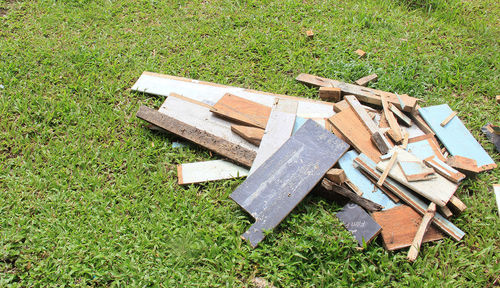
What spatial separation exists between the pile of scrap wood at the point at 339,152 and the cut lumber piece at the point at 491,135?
27 centimetres

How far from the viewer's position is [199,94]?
14.5 feet

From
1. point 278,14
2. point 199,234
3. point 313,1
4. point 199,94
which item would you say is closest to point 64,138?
point 199,94

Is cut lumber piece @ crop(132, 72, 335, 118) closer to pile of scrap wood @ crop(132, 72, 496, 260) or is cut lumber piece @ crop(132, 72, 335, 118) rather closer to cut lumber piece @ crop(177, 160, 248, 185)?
pile of scrap wood @ crop(132, 72, 496, 260)

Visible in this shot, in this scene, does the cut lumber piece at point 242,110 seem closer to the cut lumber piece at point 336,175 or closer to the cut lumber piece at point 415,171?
the cut lumber piece at point 336,175

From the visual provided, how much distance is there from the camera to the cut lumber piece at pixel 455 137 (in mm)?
3736

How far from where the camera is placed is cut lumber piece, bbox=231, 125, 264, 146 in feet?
12.5

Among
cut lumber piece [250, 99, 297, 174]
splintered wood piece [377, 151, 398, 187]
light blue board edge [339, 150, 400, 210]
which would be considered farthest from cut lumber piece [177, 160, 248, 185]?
splintered wood piece [377, 151, 398, 187]

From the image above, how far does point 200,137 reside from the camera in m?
3.86

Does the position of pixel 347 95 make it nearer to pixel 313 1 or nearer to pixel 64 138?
pixel 313 1

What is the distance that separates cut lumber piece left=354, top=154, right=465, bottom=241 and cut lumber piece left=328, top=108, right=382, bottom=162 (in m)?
0.15

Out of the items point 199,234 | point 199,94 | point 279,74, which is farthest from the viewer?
point 279,74

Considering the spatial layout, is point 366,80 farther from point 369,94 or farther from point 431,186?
point 431,186

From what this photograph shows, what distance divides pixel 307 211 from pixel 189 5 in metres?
4.12

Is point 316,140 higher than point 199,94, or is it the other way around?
point 316,140
